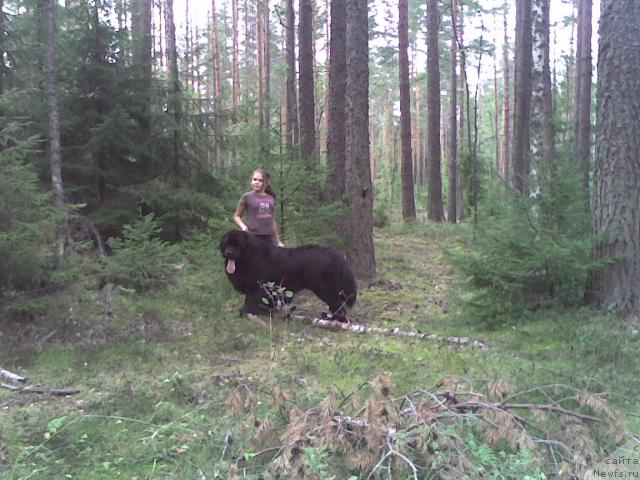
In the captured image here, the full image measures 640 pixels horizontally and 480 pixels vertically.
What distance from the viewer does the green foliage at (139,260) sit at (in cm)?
821

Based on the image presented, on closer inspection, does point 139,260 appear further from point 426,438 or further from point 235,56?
point 235,56

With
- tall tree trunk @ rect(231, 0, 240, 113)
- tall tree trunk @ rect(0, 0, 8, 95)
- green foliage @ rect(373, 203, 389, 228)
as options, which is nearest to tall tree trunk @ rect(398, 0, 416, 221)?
green foliage @ rect(373, 203, 389, 228)

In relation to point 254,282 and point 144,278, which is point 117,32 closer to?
point 144,278

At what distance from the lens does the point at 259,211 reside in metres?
8.21

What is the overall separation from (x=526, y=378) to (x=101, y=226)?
32.3ft

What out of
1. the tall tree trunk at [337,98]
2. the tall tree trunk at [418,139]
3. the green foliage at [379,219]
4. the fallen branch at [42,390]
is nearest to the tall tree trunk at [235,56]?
the green foliage at [379,219]

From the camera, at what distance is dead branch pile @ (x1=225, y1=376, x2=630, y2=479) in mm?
3195

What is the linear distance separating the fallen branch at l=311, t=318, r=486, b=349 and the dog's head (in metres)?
1.34

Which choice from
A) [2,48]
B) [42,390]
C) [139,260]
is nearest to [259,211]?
[139,260]

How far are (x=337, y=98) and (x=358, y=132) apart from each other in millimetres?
2131

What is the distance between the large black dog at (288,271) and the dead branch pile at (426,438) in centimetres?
403

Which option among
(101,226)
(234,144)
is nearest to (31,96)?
(101,226)

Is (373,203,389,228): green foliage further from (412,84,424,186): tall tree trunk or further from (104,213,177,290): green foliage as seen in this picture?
(412,84,424,186): tall tree trunk

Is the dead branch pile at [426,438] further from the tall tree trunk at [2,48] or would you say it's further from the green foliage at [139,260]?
the tall tree trunk at [2,48]
